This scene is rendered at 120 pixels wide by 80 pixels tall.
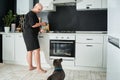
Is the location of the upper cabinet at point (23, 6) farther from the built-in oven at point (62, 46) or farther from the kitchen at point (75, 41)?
the built-in oven at point (62, 46)

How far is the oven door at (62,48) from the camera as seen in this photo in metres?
3.78

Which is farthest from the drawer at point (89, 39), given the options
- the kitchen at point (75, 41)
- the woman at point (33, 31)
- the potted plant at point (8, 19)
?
the potted plant at point (8, 19)

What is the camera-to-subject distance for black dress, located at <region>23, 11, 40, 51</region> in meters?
3.43

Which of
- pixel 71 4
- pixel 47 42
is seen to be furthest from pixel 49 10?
pixel 47 42

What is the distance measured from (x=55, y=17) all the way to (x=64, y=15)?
251 mm

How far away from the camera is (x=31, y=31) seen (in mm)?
3535

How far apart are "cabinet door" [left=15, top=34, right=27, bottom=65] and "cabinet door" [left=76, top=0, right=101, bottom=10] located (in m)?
1.61

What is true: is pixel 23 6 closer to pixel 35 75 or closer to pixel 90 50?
pixel 35 75

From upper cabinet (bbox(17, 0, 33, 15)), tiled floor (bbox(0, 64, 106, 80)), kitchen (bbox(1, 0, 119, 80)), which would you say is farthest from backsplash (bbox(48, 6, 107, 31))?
tiled floor (bbox(0, 64, 106, 80))

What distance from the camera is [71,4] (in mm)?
4320

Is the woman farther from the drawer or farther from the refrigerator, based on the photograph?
the refrigerator

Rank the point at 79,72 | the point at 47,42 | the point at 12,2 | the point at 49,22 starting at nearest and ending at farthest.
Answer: the point at 79,72, the point at 47,42, the point at 49,22, the point at 12,2

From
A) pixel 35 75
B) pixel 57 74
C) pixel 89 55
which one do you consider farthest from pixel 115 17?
pixel 35 75

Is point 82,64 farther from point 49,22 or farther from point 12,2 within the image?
point 12,2
